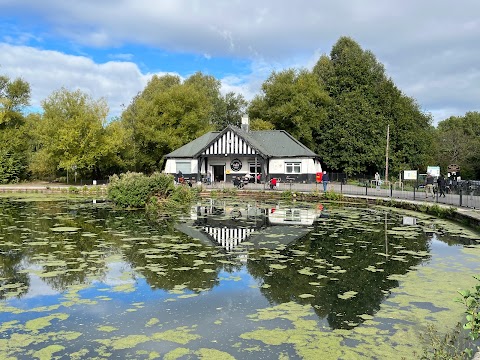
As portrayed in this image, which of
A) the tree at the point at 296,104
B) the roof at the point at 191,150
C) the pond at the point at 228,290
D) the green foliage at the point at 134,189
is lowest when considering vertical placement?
the pond at the point at 228,290

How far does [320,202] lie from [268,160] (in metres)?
13.4

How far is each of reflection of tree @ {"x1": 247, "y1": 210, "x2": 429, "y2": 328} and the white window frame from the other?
82.9 feet

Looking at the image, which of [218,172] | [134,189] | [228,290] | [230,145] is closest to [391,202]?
[134,189]

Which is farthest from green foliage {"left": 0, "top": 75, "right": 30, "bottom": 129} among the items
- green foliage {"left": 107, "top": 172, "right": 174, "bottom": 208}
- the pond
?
the pond

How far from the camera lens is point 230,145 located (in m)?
38.7

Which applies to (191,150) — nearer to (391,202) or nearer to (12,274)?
(391,202)

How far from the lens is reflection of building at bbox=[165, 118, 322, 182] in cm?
3869

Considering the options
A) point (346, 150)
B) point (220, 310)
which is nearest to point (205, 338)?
point (220, 310)

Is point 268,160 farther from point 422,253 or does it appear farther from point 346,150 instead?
point 422,253

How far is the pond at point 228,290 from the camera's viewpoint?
582 centimetres

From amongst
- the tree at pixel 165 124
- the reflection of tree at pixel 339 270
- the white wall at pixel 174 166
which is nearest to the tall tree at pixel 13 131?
the tree at pixel 165 124

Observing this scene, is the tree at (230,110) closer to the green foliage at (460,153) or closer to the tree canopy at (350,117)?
the tree canopy at (350,117)

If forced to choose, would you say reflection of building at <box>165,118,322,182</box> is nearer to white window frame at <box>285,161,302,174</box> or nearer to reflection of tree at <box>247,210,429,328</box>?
white window frame at <box>285,161,302,174</box>

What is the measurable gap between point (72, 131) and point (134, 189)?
68.6 feet
